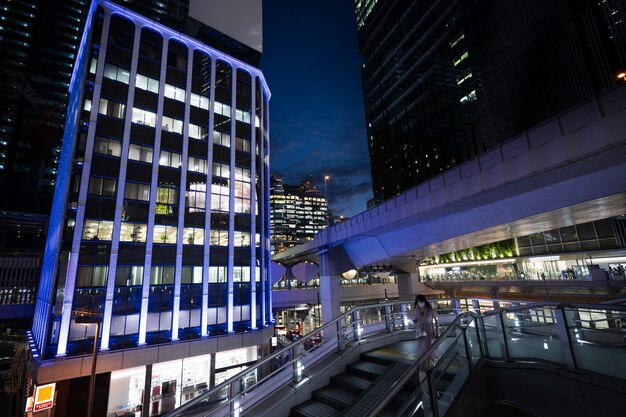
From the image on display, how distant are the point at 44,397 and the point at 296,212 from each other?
159240mm

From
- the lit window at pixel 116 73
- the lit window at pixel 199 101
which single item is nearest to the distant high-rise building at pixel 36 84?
the lit window at pixel 199 101

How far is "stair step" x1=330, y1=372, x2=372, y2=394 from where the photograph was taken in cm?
652

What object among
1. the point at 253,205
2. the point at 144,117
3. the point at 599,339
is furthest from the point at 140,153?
the point at 599,339

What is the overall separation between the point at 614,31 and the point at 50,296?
208 ft

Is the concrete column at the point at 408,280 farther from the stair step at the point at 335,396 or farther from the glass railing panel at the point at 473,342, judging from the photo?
the stair step at the point at 335,396

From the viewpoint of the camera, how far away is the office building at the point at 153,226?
1001 inches

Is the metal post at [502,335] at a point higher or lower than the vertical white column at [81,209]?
lower

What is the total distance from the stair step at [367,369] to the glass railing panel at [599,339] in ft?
12.3

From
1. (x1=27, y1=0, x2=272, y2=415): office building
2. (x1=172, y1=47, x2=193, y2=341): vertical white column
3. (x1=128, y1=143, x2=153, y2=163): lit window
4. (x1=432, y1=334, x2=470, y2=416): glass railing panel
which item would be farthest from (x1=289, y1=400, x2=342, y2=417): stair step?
(x1=128, y1=143, x2=153, y2=163): lit window

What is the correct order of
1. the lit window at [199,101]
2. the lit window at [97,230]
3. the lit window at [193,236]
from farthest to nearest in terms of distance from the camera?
the lit window at [199,101] < the lit window at [193,236] < the lit window at [97,230]

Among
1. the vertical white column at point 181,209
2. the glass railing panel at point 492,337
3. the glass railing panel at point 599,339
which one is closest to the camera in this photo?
the glass railing panel at point 599,339

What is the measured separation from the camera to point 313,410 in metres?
6.02

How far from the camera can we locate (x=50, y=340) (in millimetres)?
23984

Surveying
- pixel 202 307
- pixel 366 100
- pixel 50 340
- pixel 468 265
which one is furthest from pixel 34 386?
pixel 366 100
